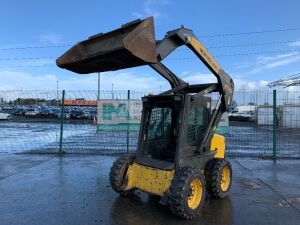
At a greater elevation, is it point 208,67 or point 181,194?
point 208,67

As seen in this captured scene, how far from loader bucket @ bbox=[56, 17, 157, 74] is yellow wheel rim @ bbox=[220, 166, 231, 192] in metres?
3.01

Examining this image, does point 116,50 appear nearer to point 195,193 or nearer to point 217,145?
point 195,193

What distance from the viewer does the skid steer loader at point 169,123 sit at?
627 cm

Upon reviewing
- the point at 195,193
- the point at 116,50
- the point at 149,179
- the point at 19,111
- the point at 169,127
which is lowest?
the point at 195,193

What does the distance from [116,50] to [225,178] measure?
3.76 meters

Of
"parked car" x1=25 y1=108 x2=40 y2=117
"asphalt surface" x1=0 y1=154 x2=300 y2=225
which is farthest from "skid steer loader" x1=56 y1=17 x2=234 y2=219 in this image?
"parked car" x1=25 y1=108 x2=40 y2=117

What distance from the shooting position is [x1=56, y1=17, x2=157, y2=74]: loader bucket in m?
5.94

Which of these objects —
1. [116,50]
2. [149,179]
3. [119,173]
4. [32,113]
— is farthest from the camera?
[32,113]

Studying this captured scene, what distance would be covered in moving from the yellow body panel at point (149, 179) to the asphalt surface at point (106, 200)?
0.34 metres

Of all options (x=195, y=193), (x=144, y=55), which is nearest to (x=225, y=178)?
(x=195, y=193)

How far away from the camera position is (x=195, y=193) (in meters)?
6.93

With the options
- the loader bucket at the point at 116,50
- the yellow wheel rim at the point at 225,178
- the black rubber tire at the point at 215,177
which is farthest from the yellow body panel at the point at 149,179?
the loader bucket at the point at 116,50

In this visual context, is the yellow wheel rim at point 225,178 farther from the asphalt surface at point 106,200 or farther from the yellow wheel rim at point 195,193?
the yellow wheel rim at point 195,193

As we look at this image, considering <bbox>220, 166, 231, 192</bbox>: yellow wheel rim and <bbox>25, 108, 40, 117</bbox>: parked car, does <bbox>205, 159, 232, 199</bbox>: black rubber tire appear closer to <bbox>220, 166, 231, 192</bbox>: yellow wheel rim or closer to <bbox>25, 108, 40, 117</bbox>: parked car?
<bbox>220, 166, 231, 192</bbox>: yellow wheel rim
